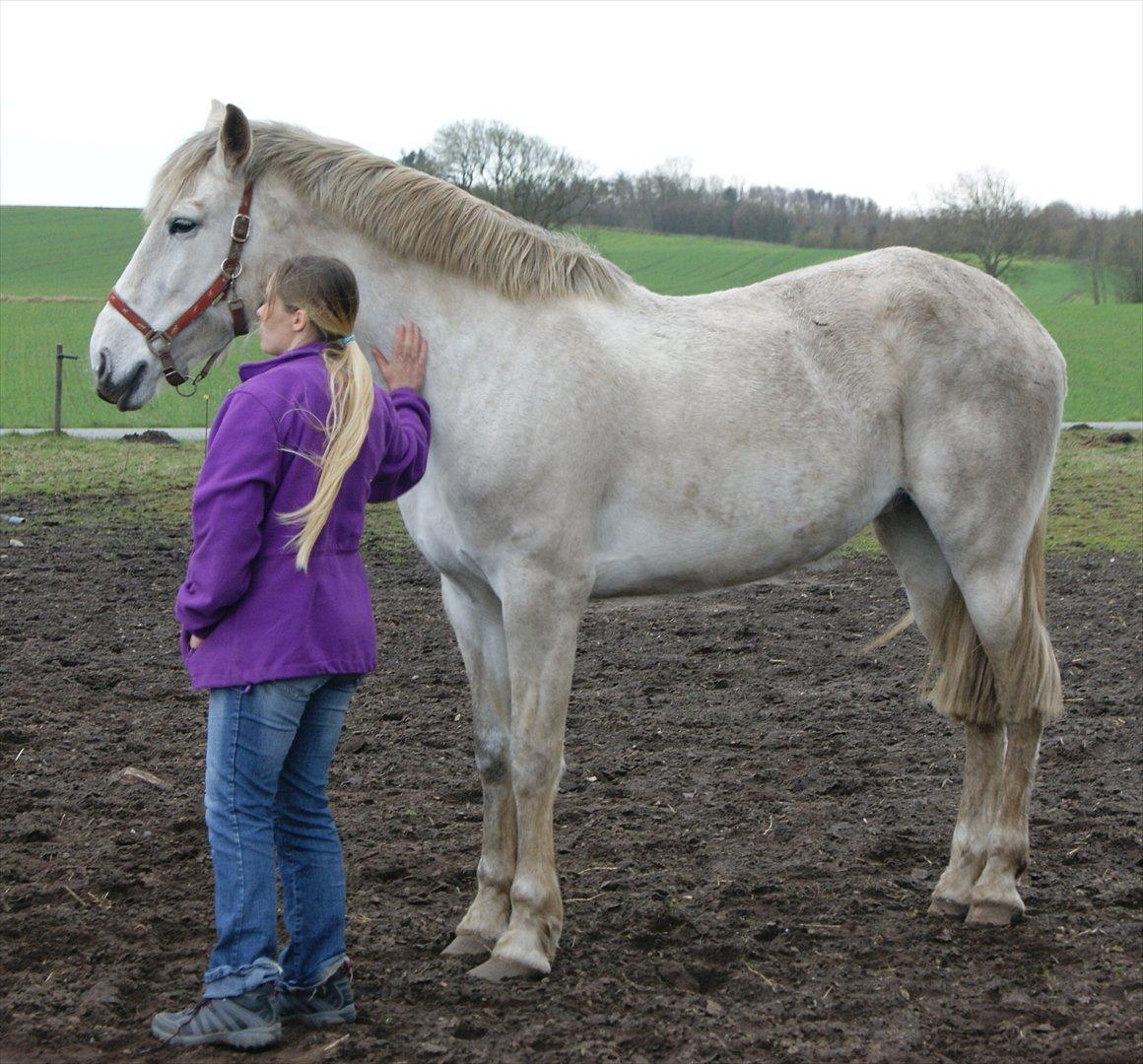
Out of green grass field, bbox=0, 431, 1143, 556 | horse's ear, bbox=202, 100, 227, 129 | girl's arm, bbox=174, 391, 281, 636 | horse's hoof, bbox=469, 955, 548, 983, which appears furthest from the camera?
green grass field, bbox=0, 431, 1143, 556

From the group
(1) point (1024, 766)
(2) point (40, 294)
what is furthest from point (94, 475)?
(2) point (40, 294)

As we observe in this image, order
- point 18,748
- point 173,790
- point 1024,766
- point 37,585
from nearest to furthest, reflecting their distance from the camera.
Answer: point 1024,766 < point 173,790 < point 18,748 < point 37,585

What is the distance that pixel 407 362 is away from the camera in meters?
3.55

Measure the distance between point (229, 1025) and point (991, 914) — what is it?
2421 millimetres

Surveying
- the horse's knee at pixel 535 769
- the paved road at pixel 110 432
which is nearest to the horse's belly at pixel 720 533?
the horse's knee at pixel 535 769

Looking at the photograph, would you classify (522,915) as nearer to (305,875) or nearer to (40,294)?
(305,875)

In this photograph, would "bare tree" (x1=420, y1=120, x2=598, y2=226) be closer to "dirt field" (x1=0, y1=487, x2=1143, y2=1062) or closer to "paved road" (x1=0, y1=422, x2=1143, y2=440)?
"paved road" (x1=0, y1=422, x2=1143, y2=440)

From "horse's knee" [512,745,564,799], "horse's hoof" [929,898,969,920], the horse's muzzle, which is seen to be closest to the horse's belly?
"horse's knee" [512,745,564,799]

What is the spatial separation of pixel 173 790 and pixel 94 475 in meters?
9.10

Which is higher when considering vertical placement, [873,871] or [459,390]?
[459,390]

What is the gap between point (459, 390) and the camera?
3.58 metres

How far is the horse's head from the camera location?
3.53m

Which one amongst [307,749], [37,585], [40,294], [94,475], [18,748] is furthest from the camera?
[40,294]

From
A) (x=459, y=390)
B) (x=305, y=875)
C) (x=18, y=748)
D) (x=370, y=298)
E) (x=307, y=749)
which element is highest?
(x=370, y=298)
